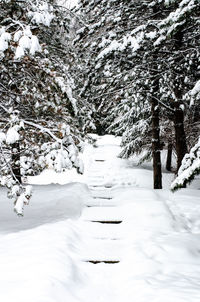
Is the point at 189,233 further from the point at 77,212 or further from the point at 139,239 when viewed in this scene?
the point at 77,212

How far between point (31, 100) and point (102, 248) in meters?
4.29

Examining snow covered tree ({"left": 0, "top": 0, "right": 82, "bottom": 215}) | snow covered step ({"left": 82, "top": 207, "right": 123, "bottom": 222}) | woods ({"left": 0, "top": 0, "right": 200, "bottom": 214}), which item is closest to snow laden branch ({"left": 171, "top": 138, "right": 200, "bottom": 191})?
woods ({"left": 0, "top": 0, "right": 200, "bottom": 214})

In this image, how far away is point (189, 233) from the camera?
18.6 feet

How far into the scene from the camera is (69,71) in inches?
335

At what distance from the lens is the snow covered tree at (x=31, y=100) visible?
496 centimetres

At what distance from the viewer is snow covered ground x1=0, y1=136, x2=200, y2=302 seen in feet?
11.0

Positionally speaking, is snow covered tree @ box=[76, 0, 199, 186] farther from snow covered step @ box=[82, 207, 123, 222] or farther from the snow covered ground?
snow covered step @ box=[82, 207, 123, 222]

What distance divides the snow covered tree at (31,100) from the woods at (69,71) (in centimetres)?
2

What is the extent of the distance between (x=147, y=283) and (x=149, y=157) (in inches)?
484

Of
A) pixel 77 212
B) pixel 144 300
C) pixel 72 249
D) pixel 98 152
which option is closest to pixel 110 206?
pixel 77 212

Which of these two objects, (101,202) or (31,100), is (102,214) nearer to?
(101,202)

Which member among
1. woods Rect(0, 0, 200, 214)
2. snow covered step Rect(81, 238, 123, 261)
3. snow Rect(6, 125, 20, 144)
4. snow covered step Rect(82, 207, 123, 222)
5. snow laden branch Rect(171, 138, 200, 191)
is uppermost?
woods Rect(0, 0, 200, 214)

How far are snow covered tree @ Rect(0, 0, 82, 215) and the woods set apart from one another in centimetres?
2

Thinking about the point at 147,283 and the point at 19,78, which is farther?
the point at 19,78
